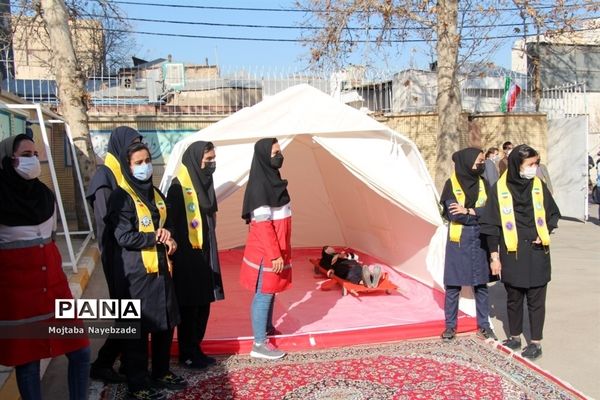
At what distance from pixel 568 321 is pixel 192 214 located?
3.67 meters

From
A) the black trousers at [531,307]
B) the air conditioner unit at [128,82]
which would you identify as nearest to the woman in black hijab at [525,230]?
the black trousers at [531,307]

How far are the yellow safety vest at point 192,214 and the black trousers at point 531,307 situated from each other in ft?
8.15

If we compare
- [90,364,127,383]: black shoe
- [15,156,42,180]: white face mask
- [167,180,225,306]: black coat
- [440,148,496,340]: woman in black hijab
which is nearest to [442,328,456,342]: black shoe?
[440,148,496,340]: woman in black hijab

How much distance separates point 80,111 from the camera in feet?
31.7

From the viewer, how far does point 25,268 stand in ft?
9.78

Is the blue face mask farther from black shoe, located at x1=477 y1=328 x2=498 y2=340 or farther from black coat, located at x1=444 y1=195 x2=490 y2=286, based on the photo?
black shoe, located at x1=477 y1=328 x2=498 y2=340

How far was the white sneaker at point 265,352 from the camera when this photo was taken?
4.45 m

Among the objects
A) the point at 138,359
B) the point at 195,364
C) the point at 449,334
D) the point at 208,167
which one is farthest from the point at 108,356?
the point at 449,334

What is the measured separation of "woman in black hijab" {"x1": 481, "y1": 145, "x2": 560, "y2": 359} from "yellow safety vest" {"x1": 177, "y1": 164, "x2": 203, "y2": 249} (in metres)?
2.28

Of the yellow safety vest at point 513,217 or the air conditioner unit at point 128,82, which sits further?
the air conditioner unit at point 128,82

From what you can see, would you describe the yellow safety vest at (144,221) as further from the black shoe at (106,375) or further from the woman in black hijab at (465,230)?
the woman in black hijab at (465,230)

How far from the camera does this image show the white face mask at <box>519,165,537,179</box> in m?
4.41

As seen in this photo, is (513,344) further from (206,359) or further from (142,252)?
(142,252)

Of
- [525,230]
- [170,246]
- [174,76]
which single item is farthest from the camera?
[174,76]
